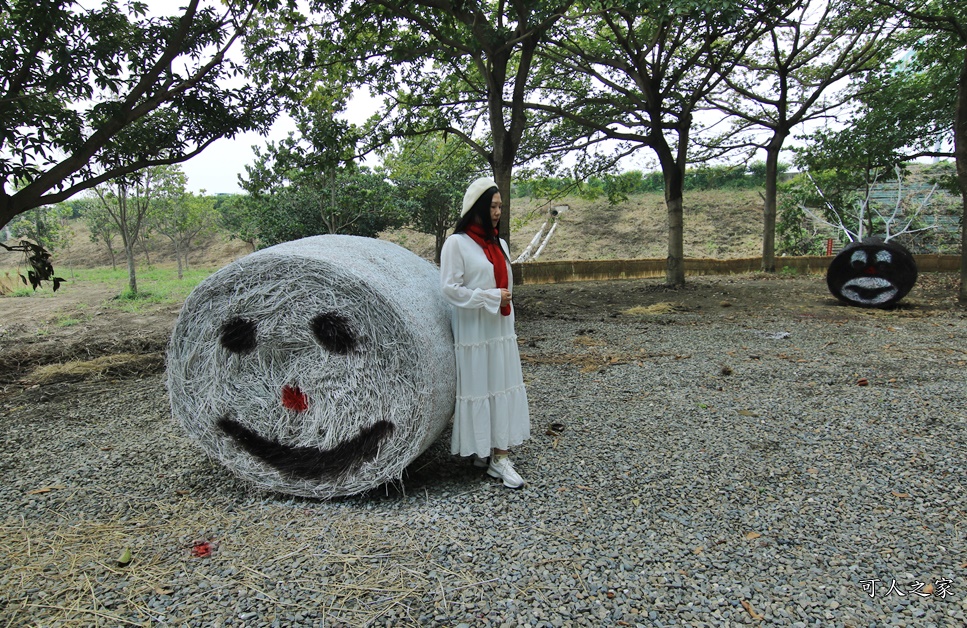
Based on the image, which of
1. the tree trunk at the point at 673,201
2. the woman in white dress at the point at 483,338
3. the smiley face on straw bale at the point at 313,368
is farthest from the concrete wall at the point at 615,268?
the smiley face on straw bale at the point at 313,368

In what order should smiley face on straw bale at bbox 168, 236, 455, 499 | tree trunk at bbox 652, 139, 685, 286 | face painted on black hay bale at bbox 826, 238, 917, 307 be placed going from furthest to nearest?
tree trunk at bbox 652, 139, 685, 286 → face painted on black hay bale at bbox 826, 238, 917, 307 → smiley face on straw bale at bbox 168, 236, 455, 499

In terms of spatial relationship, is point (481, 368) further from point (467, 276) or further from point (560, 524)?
point (560, 524)

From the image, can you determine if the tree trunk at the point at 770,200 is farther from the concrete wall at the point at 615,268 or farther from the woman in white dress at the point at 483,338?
the woman in white dress at the point at 483,338

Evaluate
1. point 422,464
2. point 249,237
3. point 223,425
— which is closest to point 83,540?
point 223,425

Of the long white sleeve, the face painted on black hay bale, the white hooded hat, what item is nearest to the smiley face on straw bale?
the long white sleeve

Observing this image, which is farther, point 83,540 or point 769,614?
point 83,540

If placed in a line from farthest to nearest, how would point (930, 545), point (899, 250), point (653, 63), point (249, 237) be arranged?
point (249, 237)
point (653, 63)
point (899, 250)
point (930, 545)

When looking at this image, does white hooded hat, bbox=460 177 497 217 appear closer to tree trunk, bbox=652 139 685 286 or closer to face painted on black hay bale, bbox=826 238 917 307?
face painted on black hay bale, bbox=826 238 917 307

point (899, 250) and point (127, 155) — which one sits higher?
point (127, 155)

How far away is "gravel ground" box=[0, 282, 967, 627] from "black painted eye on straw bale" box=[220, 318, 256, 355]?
2.76 feet

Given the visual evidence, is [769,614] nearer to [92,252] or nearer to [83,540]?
[83,540]

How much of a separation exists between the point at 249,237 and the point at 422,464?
1885 centimetres

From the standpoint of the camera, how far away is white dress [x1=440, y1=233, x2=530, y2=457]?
308 centimetres

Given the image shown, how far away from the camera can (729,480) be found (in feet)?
10.4
